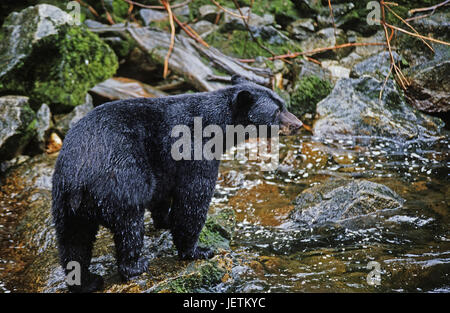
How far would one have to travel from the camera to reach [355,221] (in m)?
5.45

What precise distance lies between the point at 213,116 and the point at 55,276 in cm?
244

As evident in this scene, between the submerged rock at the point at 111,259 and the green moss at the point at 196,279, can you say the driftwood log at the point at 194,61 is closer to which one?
the submerged rock at the point at 111,259

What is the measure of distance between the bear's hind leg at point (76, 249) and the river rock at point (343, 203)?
2975mm

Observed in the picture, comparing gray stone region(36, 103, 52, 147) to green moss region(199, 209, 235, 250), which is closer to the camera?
green moss region(199, 209, 235, 250)

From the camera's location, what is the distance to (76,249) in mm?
3672

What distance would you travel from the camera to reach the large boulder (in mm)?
8477

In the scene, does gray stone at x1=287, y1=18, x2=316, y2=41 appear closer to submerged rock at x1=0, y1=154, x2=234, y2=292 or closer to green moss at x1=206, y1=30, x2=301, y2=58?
green moss at x1=206, y1=30, x2=301, y2=58

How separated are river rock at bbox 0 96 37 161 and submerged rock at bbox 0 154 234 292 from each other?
1347 mm

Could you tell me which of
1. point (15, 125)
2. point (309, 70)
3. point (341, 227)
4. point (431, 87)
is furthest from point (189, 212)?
point (431, 87)

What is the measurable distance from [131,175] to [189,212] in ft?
2.61

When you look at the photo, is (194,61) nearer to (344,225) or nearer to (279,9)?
(279,9)

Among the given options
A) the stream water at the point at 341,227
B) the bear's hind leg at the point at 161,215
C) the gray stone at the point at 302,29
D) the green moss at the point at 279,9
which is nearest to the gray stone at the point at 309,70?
the gray stone at the point at 302,29

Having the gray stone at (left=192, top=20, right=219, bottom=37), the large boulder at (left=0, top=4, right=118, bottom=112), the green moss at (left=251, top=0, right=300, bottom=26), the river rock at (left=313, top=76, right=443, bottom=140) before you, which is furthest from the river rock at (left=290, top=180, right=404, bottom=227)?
the green moss at (left=251, top=0, right=300, bottom=26)
